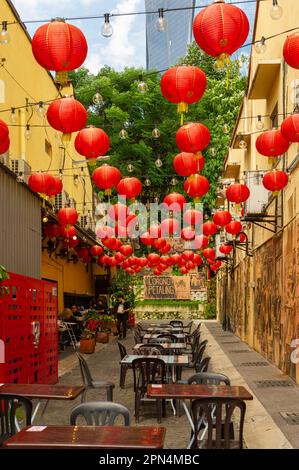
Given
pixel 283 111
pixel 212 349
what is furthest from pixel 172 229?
pixel 283 111

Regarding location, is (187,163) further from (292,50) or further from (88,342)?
(88,342)

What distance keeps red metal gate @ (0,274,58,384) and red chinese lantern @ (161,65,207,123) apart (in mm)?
4808

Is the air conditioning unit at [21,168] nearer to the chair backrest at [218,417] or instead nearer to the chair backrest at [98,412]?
the chair backrest at [98,412]

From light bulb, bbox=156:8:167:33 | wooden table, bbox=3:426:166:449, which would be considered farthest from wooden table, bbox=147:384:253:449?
light bulb, bbox=156:8:167:33

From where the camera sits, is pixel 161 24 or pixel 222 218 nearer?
pixel 161 24

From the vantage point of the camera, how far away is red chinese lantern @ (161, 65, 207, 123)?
8.14m

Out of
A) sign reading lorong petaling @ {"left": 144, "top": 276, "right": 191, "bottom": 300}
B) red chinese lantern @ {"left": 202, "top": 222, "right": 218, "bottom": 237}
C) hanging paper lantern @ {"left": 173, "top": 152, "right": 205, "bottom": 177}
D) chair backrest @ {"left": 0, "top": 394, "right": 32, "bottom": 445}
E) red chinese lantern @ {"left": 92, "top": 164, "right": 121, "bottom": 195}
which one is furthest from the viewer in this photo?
sign reading lorong petaling @ {"left": 144, "top": 276, "right": 191, "bottom": 300}

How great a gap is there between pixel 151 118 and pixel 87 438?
1390 inches

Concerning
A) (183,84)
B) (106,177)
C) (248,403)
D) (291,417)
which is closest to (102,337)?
(106,177)

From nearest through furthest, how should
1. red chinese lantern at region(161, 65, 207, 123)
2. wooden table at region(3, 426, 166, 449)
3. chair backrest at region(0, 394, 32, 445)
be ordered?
1. wooden table at region(3, 426, 166, 449)
2. chair backrest at region(0, 394, 32, 445)
3. red chinese lantern at region(161, 65, 207, 123)

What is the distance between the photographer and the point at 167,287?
4519 cm

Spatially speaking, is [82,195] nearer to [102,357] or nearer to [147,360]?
[102,357]

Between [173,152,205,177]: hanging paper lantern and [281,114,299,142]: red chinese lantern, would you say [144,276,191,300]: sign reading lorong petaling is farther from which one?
[281,114,299,142]: red chinese lantern

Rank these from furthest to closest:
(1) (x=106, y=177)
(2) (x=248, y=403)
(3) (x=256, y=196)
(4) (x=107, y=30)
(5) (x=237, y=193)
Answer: (3) (x=256, y=196) → (5) (x=237, y=193) → (1) (x=106, y=177) → (2) (x=248, y=403) → (4) (x=107, y=30)
